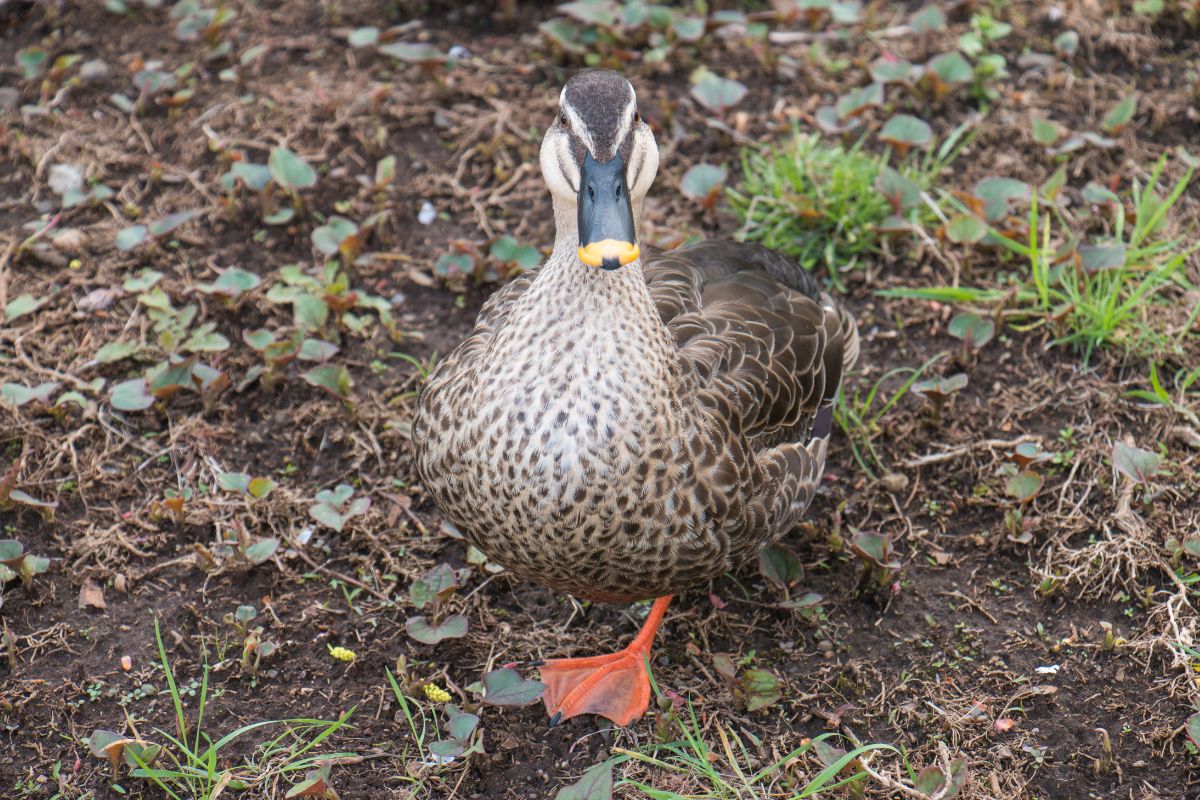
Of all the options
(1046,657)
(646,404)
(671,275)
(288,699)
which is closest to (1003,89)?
(671,275)

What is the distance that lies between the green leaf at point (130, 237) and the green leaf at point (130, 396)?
0.65 meters

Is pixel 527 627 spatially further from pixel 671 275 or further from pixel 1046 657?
pixel 1046 657

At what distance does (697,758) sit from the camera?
3.04 m

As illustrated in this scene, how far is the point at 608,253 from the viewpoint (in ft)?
8.31

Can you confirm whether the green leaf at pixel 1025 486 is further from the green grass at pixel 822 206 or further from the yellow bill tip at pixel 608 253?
the yellow bill tip at pixel 608 253

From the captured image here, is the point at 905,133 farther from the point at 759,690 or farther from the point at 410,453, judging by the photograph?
the point at 759,690

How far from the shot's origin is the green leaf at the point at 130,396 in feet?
12.3

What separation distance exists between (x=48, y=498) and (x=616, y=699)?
1.76 m

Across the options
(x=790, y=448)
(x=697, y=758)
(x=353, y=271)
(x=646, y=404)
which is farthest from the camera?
(x=353, y=271)

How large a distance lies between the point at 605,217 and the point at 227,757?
1.59 metres

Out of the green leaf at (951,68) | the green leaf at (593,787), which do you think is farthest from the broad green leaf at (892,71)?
the green leaf at (593,787)

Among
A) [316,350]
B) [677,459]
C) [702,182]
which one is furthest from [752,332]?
[316,350]

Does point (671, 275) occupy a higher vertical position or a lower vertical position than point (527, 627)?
higher

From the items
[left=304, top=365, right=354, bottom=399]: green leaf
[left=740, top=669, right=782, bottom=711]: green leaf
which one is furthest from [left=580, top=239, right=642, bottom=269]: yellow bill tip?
Result: [left=304, top=365, right=354, bottom=399]: green leaf
